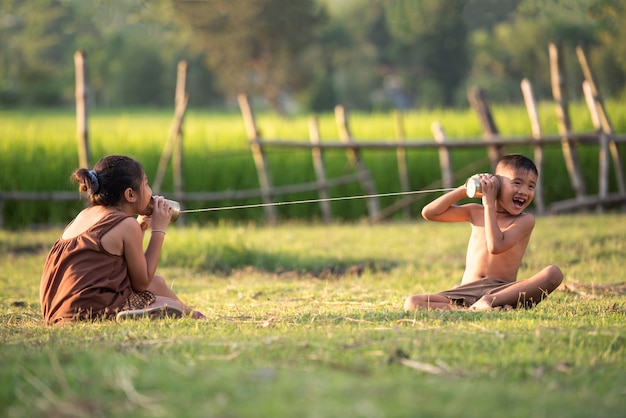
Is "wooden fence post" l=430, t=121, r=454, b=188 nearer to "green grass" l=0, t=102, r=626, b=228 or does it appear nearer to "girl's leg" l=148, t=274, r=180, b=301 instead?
"green grass" l=0, t=102, r=626, b=228

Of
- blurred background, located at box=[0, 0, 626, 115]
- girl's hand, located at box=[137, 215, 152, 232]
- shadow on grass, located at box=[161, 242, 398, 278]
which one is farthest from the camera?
blurred background, located at box=[0, 0, 626, 115]

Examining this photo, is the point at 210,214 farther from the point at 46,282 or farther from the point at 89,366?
the point at 89,366

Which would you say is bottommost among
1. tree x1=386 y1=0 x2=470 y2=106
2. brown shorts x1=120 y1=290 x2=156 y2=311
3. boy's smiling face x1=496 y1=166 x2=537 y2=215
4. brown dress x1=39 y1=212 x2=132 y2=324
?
brown shorts x1=120 y1=290 x2=156 y2=311

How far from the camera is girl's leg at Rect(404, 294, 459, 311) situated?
561 centimetres

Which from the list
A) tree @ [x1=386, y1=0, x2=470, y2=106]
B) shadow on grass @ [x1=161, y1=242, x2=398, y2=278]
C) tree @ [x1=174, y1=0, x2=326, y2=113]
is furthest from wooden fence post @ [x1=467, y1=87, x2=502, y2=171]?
tree @ [x1=174, y1=0, x2=326, y2=113]

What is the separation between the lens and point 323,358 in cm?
391

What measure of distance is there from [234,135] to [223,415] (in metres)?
12.2

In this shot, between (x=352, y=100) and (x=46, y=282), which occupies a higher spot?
(x=352, y=100)

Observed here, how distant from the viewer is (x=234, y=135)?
1518 centimetres

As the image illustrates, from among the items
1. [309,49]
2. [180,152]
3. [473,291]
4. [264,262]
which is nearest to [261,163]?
[180,152]

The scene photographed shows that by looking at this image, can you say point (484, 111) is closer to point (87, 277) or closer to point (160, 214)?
point (160, 214)

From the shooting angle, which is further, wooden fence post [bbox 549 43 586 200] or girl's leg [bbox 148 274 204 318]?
wooden fence post [bbox 549 43 586 200]

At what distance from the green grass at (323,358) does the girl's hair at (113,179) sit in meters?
0.76

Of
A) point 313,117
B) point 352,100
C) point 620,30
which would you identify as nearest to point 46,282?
point 313,117
